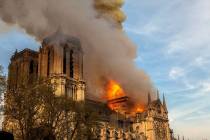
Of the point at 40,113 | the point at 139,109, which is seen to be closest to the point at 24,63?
the point at 139,109

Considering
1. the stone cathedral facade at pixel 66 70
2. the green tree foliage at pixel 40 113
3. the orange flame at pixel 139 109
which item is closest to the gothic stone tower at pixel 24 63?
the stone cathedral facade at pixel 66 70

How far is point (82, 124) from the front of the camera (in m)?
57.3

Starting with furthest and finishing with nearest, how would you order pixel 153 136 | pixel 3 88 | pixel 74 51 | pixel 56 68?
pixel 153 136, pixel 74 51, pixel 56 68, pixel 3 88

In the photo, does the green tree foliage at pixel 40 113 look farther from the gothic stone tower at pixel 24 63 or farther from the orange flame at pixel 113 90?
the orange flame at pixel 113 90

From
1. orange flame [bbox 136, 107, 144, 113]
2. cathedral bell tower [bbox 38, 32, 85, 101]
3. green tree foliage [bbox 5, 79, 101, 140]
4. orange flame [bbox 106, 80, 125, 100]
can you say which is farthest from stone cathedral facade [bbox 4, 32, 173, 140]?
green tree foliage [bbox 5, 79, 101, 140]

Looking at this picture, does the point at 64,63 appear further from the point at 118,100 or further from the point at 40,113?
the point at 40,113

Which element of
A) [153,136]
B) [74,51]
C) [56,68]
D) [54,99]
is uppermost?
[74,51]

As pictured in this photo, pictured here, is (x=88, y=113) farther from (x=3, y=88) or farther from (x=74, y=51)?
(x=74, y=51)

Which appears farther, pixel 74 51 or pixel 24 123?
pixel 74 51

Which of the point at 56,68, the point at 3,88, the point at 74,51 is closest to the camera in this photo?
the point at 3,88

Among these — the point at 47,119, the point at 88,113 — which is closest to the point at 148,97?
the point at 88,113

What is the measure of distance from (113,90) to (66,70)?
35568mm

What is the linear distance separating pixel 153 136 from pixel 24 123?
79.9 metres

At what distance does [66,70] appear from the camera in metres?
103
